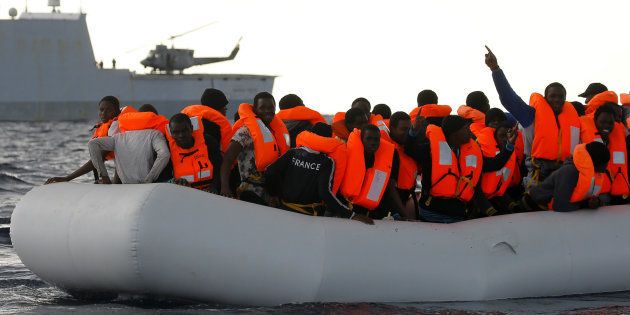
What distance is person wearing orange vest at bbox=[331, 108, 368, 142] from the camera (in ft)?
27.7

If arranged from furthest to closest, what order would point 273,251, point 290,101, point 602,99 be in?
point 602,99
point 290,101
point 273,251

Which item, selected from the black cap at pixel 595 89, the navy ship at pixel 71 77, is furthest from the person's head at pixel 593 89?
the navy ship at pixel 71 77

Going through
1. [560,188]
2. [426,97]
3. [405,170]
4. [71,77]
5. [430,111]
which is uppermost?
[426,97]

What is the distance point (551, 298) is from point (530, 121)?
1.46 meters

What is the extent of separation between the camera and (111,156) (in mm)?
8414

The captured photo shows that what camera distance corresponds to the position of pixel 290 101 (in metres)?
9.00

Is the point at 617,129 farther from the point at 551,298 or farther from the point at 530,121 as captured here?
the point at 551,298

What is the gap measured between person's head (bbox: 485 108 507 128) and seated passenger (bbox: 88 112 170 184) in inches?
107

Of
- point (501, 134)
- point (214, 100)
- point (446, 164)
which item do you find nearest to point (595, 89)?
point (501, 134)

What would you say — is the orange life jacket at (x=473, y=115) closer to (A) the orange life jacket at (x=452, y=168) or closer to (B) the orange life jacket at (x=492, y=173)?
(B) the orange life jacket at (x=492, y=173)

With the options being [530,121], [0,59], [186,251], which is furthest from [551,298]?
[0,59]

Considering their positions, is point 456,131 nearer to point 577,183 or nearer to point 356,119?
point 356,119

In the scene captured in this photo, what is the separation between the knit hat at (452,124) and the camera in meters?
8.43

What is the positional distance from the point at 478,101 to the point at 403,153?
1.36 meters
